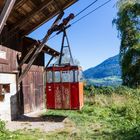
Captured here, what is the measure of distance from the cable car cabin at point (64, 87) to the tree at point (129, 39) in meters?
21.6

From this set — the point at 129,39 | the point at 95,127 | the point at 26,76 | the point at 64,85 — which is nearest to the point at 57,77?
the point at 64,85

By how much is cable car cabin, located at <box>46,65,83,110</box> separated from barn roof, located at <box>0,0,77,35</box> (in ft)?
7.80

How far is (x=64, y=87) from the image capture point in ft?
57.6

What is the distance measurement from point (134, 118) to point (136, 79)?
22.9 metres

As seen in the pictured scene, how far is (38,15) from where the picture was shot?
58.3 feet

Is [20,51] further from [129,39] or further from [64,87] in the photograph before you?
[129,39]

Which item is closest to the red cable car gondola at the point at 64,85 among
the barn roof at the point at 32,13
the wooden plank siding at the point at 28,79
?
the barn roof at the point at 32,13

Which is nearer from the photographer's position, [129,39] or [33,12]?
[33,12]

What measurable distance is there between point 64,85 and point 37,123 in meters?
2.53

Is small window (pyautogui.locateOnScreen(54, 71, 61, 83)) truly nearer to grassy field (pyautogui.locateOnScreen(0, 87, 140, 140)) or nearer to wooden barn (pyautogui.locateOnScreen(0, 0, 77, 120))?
wooden barn (pyautogui.locateOnScreen(0, 0, 77, 120))

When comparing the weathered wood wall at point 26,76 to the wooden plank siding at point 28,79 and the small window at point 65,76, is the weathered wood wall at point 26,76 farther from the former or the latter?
the small window at point 65,76

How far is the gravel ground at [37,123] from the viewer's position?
1446cm

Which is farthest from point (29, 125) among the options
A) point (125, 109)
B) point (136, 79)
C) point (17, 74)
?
point (136, 79)

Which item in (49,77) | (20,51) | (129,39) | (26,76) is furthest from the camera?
(129,39)
